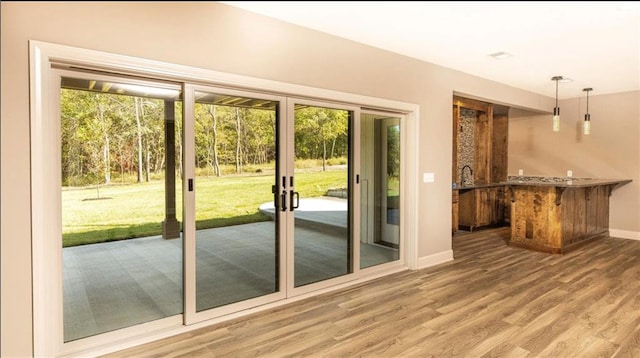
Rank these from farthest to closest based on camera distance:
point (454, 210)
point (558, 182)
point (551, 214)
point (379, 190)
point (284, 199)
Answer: point (454, 210) → point (558, 182) → point (551, 214) → point (379, 190) → point (284, 199)

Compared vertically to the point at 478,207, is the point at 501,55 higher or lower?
higher

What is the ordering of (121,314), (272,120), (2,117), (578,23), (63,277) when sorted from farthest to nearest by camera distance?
(272,120) < (578,23) < (121,314) < (63,277) < (2,117)

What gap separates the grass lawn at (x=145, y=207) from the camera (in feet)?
8.77

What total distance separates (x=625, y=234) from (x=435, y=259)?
13.9ft

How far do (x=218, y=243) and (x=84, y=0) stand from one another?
8.11 ft

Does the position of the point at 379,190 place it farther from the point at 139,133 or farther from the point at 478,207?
the point at 478,207

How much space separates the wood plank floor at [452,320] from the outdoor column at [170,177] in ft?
2.65

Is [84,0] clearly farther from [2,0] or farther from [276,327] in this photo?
[276,327]

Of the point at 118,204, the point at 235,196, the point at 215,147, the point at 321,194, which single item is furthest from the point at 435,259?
the point at 118,204

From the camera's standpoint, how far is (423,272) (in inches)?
175

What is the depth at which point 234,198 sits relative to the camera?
10.8 feet

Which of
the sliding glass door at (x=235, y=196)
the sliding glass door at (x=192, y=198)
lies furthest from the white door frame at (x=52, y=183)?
the sliding glass door at (x=235, y=196)

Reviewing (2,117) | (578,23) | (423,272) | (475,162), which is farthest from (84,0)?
(475,162)

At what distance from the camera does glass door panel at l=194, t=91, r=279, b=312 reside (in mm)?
3080
